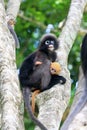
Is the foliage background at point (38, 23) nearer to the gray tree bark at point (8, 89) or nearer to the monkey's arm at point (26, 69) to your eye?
the monkey's arm at point (26, 69)

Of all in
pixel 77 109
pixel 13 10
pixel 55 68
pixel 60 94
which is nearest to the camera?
pixel 77 109

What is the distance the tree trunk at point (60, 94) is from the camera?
3.34 m

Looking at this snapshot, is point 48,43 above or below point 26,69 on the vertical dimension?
above

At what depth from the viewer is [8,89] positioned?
3.15m

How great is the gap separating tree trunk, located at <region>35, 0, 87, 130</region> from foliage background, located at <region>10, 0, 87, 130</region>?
225 centimetres

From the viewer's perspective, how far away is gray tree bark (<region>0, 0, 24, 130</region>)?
2.85m

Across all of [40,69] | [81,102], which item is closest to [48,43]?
[40,69]

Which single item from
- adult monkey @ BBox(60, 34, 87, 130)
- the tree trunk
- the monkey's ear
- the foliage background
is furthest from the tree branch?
the foliage background

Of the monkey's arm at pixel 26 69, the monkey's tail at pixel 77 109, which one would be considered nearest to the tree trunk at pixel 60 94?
the monkey's tail at pixel 77 109

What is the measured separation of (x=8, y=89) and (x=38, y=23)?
171 inches

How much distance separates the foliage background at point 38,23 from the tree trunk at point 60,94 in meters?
2.25

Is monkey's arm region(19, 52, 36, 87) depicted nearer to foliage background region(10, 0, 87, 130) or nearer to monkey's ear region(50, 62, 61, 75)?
monkey's ear region(50, 62, 61, 75)

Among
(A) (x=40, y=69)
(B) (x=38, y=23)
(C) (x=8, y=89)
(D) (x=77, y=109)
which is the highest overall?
(C) (x=8, y=89)

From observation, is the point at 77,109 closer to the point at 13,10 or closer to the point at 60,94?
the point at 60,94
